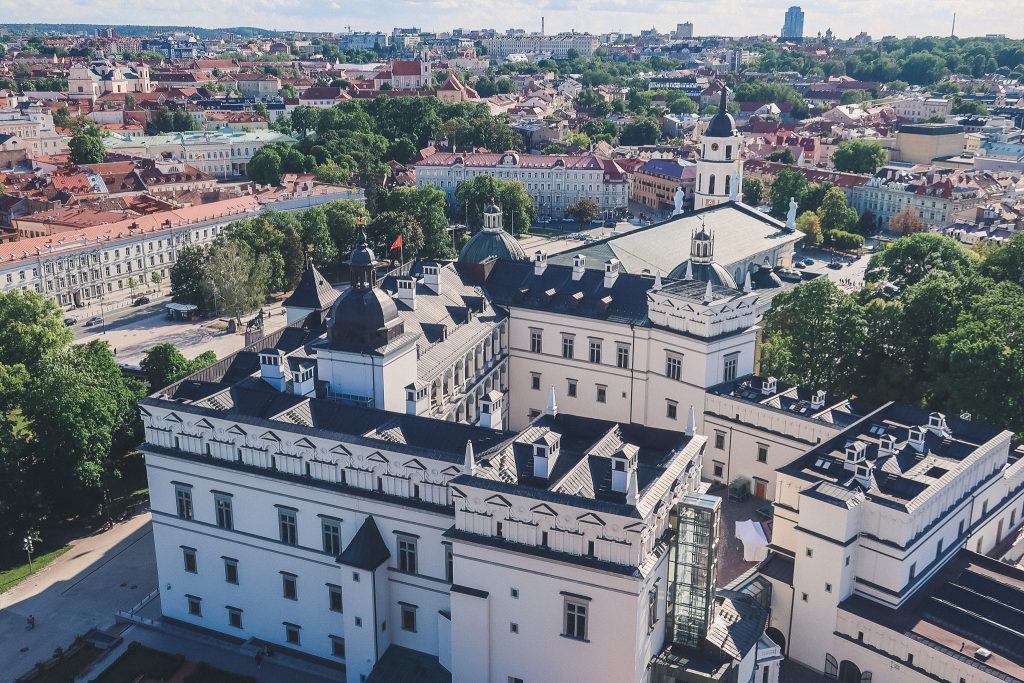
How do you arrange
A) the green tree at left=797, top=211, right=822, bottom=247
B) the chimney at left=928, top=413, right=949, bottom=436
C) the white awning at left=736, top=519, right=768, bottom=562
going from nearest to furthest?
1. the chimney at left=928, top=413, right=949, bottom=436
2. the white awning at left=736, top=519, right=768, bottom=562
3. the green tree at left=797, top=211, right=822, bottom=247

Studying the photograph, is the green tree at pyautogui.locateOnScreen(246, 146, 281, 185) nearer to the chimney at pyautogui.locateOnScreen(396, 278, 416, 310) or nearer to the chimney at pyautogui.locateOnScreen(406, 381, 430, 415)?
the chimney at pyautogui.locateOnScreen(396, 278, 416, 310)

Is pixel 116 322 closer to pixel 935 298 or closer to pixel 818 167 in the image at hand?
pixel 935 298

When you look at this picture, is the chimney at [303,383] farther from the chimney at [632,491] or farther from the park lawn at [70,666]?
the chimney at [632,491]

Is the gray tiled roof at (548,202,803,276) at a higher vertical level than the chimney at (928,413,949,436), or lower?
higher

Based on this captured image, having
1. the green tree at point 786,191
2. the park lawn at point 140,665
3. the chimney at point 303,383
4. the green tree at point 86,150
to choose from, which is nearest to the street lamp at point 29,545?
the park lawn at point 140,665

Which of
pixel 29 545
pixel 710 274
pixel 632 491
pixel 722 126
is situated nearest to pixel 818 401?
pixel 710 274

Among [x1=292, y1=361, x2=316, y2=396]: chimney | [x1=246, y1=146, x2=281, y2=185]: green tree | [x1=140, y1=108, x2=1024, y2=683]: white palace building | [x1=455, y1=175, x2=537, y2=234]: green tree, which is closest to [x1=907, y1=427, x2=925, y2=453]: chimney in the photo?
[x1=140, y1=108, x2=1024, y2=683]: white palace building

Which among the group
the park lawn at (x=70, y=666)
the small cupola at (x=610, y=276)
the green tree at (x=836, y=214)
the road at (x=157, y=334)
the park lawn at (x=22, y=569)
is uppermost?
the small cupola at (x=610, y=276)

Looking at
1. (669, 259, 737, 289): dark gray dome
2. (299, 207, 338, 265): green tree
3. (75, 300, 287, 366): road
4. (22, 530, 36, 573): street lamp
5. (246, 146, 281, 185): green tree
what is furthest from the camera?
(246, 146, 281, 185): green tree
